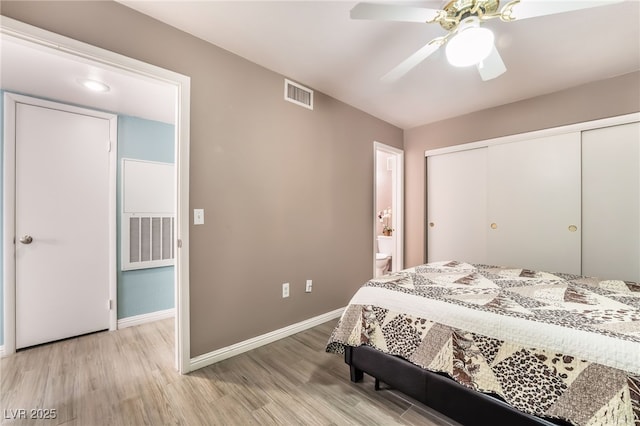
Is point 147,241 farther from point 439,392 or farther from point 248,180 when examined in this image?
point 439,392

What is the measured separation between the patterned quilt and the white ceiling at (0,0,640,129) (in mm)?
1602

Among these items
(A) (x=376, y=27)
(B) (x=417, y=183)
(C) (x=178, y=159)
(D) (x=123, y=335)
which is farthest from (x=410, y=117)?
(D) (x=123, y=335)

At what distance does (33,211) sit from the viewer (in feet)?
7.66

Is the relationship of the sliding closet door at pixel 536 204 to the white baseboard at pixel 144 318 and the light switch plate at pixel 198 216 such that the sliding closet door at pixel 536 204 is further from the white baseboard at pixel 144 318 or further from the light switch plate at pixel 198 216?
the white baseboard at pixel 144 318

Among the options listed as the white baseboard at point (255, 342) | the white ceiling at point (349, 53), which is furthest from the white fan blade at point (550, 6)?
the white baseboard at point (255, 342)

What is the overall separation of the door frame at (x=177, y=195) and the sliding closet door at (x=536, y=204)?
3.30m

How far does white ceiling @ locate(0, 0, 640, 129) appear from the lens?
1.72 meters

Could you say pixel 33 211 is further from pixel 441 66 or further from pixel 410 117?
pixel 410 117

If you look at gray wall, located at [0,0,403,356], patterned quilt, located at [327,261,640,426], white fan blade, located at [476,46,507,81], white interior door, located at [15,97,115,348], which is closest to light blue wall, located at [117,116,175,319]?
white interior door, located at [15,97,115,348]

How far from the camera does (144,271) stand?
9.50ft

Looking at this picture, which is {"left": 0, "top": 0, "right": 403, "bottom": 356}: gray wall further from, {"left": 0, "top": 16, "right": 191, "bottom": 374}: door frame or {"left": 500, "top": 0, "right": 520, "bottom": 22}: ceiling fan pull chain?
{"left": 500, "top": 0, "right": 520, "bottom": 22}: ceiling fan pull chain

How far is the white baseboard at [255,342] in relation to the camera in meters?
1.99

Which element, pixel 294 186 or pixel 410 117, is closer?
pixel 294 186

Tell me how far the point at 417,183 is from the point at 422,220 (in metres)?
0.55
